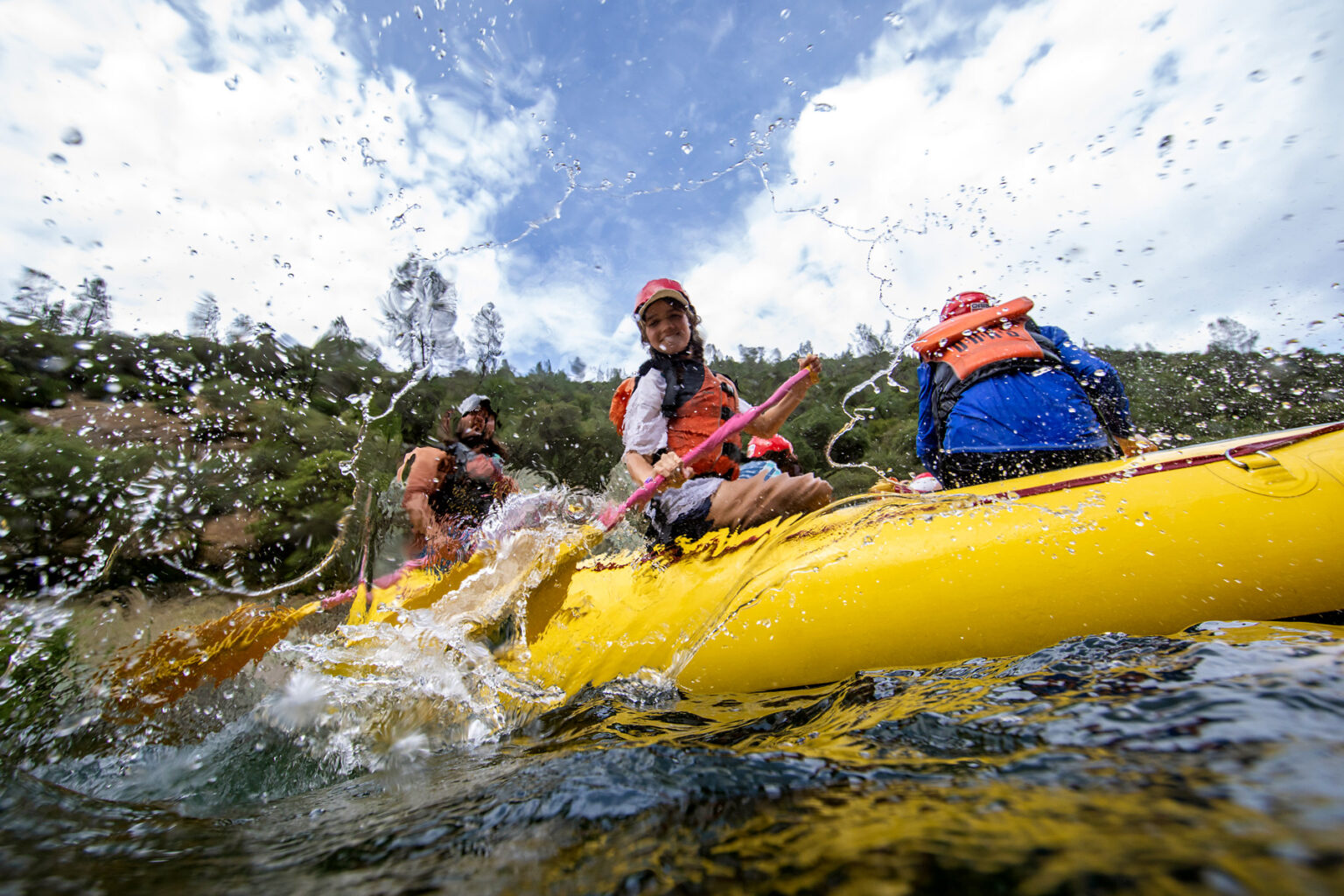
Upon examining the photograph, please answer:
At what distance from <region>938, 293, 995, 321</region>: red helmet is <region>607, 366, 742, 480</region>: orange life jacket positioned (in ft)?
4.43

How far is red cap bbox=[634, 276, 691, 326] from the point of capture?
10.3 ft

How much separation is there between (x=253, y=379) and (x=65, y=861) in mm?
4332

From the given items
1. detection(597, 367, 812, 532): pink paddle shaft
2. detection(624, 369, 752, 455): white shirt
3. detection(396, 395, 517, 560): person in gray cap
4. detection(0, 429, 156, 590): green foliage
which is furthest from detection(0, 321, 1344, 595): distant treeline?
detection(624, 369, 752, 455): white shirt

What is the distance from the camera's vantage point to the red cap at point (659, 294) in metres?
3.15

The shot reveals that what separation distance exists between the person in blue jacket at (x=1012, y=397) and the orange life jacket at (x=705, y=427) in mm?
1072

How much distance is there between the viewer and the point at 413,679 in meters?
2.03

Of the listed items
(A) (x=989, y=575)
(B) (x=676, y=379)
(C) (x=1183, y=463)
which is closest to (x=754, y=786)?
(A) (x=989, y=575)

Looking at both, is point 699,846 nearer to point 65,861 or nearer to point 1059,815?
point 1059,815

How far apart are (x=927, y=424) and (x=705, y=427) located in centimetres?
128

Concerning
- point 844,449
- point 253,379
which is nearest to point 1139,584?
→ point 253,379

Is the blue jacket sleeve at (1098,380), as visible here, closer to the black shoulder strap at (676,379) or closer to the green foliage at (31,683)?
the black shoulder strap at (676,379)

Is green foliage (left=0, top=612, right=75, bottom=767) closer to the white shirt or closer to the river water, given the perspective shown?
the river water

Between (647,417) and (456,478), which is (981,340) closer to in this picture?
(647,417)

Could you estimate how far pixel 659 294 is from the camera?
10.3ft
